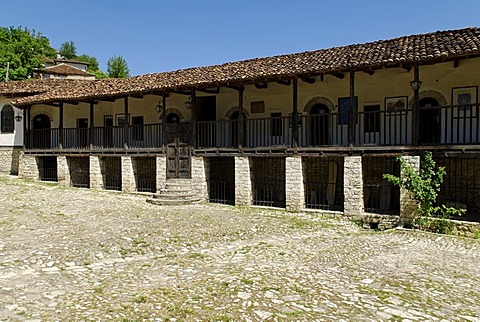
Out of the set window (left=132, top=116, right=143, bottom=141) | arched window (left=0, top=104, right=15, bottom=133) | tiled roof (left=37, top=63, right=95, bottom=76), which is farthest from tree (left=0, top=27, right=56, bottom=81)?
window (left=132, top=116, right=143, bottom=141)

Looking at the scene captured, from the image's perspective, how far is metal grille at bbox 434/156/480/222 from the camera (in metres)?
12.5

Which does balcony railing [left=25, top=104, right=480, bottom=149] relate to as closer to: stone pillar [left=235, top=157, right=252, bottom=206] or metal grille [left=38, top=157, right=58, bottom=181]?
metal grille [left=38, top=157, right=58, bottom=181]

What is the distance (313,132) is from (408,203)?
505 centimetres

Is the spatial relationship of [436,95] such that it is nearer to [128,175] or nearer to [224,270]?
[224,270]

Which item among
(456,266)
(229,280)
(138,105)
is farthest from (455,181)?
(138,105)

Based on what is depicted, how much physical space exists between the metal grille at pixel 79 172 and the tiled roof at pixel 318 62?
10.5ft

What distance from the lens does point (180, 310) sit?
16.2 feet

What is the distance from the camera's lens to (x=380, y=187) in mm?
13602

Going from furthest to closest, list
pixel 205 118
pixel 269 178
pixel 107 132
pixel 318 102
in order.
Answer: pixel 107 132 < pixel 205 118 < pixel 269 178 < pixel 318 102

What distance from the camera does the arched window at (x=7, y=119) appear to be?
72.5 ft

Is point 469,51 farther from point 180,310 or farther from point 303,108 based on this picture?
point 180,310

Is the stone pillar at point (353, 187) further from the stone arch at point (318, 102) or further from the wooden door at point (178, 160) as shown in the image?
the wooden door at point (178, 160)

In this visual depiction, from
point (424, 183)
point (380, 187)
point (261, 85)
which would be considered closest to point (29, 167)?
point (261, 85)

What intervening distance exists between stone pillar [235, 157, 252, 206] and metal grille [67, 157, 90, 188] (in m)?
8.73
